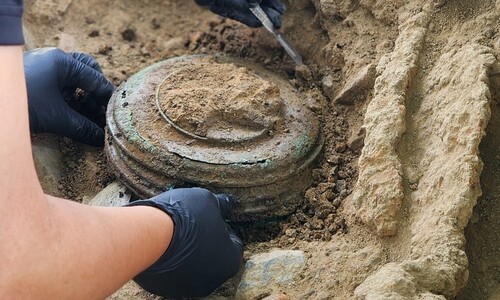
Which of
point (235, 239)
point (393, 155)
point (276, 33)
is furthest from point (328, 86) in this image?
point (235, 239)

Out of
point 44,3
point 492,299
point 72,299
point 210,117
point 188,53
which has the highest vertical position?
point 44,3

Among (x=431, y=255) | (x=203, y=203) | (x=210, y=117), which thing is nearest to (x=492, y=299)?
(x=431, y=255)

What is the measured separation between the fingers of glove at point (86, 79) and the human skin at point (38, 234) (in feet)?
3.63

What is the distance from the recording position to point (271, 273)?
2.06 meters

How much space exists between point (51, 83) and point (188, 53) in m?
0.82

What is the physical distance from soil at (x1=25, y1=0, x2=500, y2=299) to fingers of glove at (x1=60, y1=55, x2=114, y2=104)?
28 centimetres

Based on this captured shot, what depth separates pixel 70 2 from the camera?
10.7 feet

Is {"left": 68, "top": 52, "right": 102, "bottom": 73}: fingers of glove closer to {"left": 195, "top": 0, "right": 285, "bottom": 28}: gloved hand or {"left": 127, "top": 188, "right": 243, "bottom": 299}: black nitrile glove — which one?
{"left": 195, "top": 0, "right": 285, "bottom": 28}: gloved hand

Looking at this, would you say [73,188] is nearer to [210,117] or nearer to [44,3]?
[210,117]

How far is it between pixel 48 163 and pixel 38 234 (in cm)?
122

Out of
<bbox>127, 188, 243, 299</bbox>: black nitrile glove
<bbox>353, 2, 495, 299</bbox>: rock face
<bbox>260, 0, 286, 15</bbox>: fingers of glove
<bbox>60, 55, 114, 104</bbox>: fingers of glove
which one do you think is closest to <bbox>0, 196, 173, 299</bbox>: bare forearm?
<bbox>127, 188, 243, 299</bbox>: black nitrile glove

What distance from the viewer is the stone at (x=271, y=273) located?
6.62 feet

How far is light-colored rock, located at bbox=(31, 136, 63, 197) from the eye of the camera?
8.36ft

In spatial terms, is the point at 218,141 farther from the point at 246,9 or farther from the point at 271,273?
the point at 246,9
